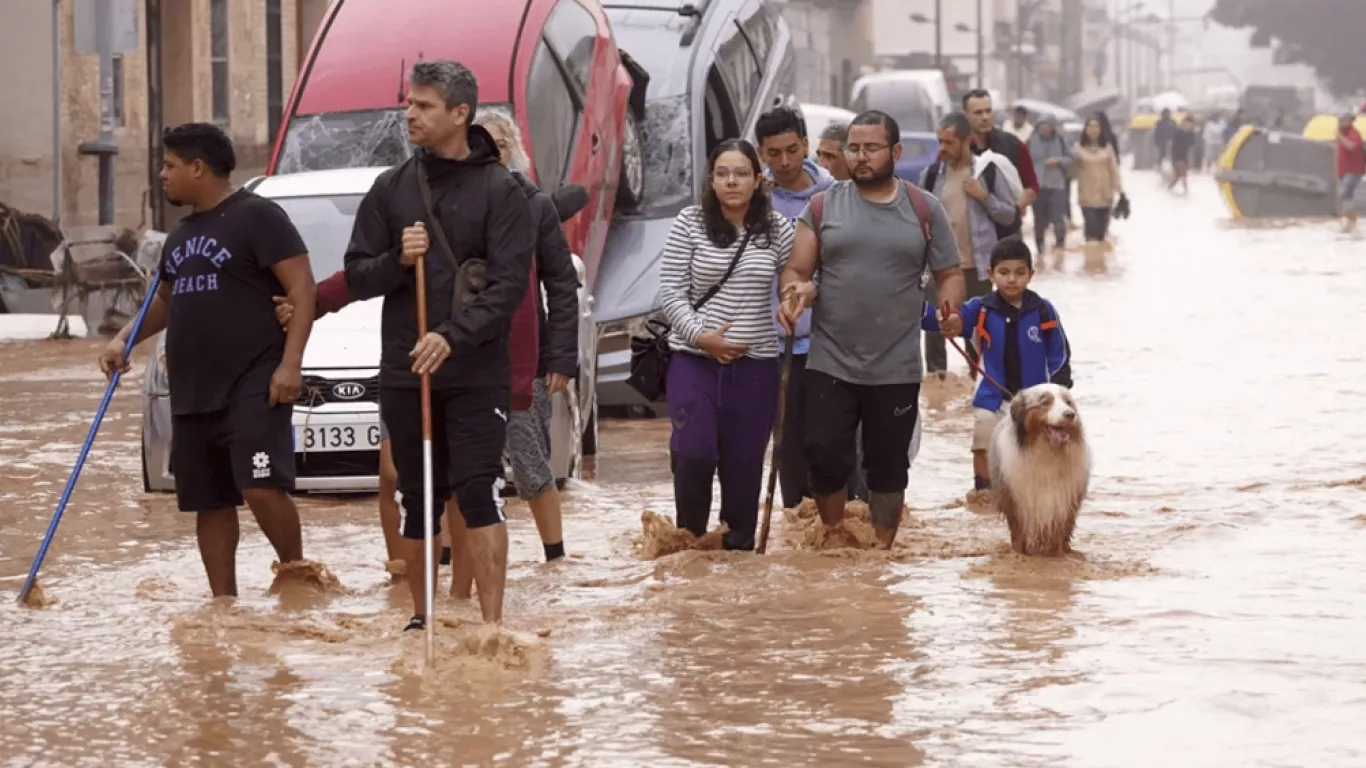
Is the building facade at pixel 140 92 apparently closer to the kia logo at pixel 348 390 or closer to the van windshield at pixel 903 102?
the kia logo at pixel 348 390

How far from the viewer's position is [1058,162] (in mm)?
28562

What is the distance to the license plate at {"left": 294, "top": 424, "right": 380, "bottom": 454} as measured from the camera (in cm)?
1145

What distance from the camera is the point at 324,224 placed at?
1249 cm

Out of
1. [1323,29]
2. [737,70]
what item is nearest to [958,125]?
[737,70]

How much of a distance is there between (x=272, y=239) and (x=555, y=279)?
0.88 m

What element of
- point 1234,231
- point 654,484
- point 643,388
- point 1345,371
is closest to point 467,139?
point 643,388

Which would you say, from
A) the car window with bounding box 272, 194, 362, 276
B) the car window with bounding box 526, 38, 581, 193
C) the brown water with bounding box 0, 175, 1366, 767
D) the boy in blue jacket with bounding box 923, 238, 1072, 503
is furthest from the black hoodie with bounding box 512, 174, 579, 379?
the car window with bounding box 526, 38, 581, 193

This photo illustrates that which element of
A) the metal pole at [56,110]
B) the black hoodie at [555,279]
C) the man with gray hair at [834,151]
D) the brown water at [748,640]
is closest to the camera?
the brown water at [748,640]

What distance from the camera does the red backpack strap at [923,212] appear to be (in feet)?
31.1

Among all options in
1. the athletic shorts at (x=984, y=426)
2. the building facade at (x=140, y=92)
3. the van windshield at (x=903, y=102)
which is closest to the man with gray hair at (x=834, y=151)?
the athletic shorts at (x=984, y=426)

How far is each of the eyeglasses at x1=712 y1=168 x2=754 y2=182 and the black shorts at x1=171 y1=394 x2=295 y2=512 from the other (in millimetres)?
1774

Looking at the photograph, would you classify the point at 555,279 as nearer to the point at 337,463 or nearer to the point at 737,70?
the point at 337,463

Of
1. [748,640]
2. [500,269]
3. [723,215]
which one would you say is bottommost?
[748,640]

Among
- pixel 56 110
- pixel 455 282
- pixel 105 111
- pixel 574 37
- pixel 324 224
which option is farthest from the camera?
pixel 56 110
